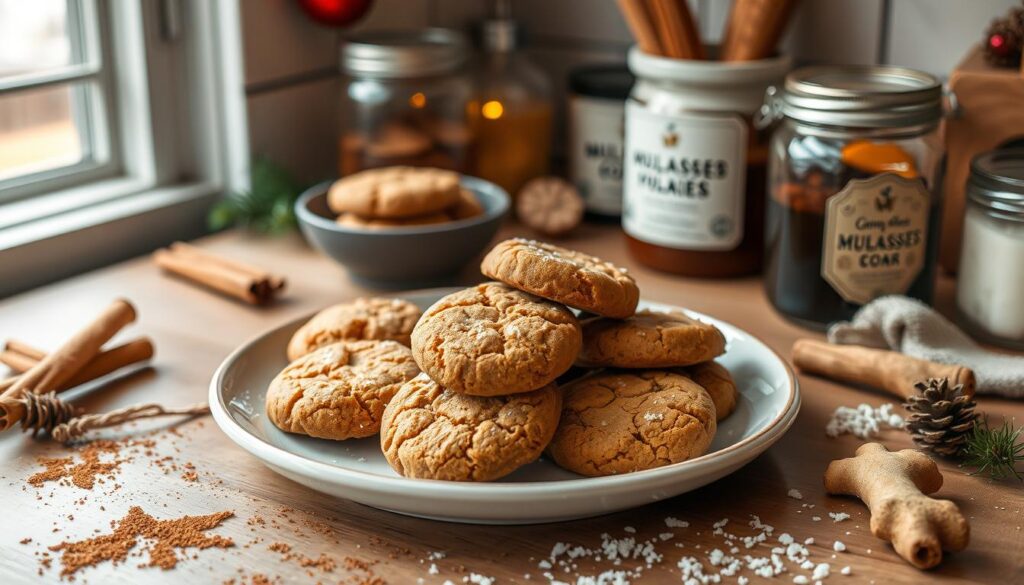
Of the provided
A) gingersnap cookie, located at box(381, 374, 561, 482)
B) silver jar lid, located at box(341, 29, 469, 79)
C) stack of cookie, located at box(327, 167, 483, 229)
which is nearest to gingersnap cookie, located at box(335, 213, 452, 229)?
stack of cookie, located at box(327, 167, 483, 229)

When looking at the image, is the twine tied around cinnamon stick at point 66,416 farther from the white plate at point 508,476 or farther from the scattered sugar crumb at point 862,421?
the scattered sugar crumb at point 862,421

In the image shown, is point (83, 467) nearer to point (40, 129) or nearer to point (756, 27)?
point (40, 129)

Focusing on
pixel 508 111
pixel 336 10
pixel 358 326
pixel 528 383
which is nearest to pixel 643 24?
pixel 508 111

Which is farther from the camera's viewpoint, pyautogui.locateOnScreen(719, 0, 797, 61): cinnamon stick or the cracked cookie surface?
pyautogui.locateOnScreen(719, 0, 797, 61): cinnamon stick

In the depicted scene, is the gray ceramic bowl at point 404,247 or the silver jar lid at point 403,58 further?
the silver jar lid at point 403,58

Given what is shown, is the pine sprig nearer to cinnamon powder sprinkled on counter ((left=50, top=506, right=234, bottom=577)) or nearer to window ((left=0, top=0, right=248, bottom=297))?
cinnamon powder sprinkled on counter ((left=50, top=506, right=234, bottom=577))

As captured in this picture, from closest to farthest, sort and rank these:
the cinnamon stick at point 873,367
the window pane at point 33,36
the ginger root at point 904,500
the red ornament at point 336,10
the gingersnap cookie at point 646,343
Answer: the ginger root at point 904,500
the gingersnap cookie at point 646,343
the cinnamon stick at point 873,367
the window pane at point 33,36
the red ornament at point 336,10

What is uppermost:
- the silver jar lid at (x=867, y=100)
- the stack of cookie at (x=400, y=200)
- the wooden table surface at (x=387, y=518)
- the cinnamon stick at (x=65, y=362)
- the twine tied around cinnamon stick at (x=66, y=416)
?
the silver jar lid at (x=867, y=100)

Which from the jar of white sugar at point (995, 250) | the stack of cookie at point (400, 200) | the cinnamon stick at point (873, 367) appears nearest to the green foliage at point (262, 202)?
the stack of cookie at point (400, 200)

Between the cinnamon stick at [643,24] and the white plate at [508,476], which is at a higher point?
the cinnamon stick at [643,24]
